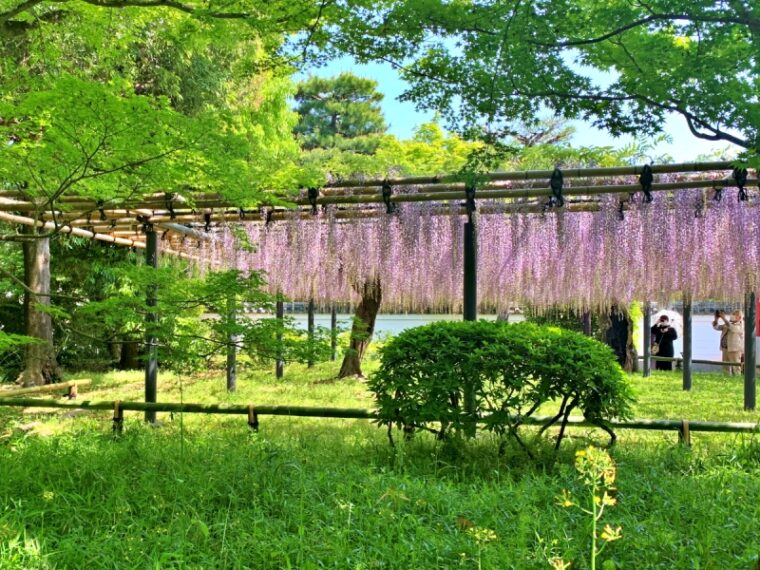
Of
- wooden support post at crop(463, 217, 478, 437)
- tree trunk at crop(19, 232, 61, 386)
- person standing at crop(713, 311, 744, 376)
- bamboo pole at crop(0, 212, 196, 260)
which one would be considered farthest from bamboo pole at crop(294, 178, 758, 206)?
person standing at crop(713, 311, 744, 376)

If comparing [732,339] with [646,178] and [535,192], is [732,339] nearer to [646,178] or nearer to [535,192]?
[646,178]

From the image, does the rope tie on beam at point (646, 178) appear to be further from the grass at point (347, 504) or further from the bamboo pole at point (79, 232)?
the bamboo pole at point (79, 232)

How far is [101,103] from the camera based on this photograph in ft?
9.50

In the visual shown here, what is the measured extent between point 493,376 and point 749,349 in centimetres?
435

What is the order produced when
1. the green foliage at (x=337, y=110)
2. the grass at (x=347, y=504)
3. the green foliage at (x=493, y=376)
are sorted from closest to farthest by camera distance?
the grass at (x=347, y=504) < the green foliage at (x=493, y=376) < the green foliage at (x=337, y=110)

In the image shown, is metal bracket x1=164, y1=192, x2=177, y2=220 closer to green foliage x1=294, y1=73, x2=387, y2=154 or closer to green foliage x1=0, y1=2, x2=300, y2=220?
green foliage x1=0, y1=2, x2=300, y2=220

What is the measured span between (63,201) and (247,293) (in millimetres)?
2578

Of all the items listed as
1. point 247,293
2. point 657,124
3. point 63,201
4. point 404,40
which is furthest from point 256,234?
point 657,124

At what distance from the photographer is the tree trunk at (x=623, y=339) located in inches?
522

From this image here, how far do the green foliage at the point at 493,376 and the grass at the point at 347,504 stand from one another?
0.32 metres

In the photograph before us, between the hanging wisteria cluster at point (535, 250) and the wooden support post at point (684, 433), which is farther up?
the hanging wisteria cluster at point (535, 250)

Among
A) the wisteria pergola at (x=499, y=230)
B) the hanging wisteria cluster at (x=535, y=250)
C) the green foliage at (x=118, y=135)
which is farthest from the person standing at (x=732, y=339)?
the green foliage at (x=118, y=135)

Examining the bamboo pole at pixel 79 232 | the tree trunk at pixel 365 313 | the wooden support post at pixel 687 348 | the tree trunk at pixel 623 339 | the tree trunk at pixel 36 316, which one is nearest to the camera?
the bamboo pole at pixel 79 232

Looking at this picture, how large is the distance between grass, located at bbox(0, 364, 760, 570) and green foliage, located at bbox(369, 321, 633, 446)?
0.32 m
